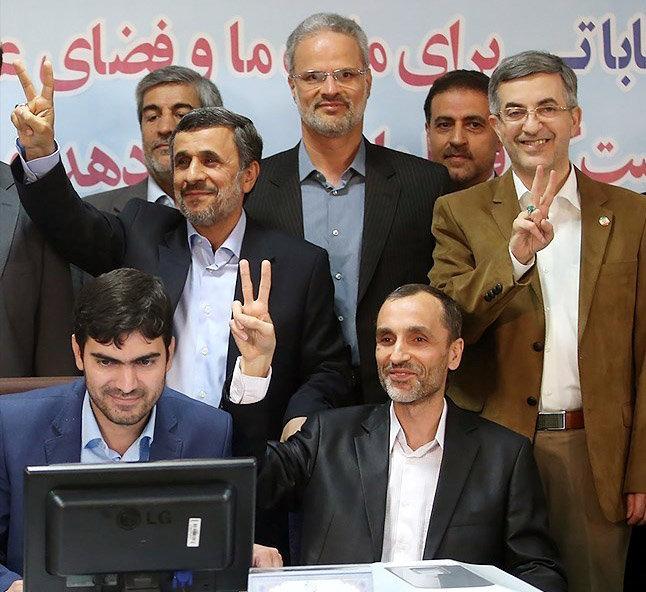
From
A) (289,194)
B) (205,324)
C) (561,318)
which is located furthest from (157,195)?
(561,318)

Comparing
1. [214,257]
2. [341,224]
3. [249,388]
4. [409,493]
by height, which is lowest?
[409,493]

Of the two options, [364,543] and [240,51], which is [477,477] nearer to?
[364,543]

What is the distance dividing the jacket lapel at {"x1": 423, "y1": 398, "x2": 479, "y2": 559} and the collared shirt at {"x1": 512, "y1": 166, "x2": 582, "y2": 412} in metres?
0.28

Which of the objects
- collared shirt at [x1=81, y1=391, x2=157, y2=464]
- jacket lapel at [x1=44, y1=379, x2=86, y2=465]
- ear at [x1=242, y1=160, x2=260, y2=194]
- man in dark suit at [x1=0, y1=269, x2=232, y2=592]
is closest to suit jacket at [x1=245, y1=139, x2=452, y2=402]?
ear at [x1=242, y1=160, x2=260, y2=194]

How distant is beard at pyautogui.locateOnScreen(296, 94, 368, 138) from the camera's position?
135 inches

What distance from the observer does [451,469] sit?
2904 mm

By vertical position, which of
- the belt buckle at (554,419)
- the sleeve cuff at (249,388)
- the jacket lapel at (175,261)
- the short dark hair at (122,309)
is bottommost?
the belt buckle at (554,419)

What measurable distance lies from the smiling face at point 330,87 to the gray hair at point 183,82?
1.47 ft

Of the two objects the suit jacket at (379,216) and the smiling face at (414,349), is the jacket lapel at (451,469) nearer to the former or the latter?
the smiling face at (414,349)

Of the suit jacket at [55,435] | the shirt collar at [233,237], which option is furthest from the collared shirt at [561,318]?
the suit jacket at [55,435]

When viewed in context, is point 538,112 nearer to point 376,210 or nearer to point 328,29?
point 376,210

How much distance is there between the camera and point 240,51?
4.12 meters

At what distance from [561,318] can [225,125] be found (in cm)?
108

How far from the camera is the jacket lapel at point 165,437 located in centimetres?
270
